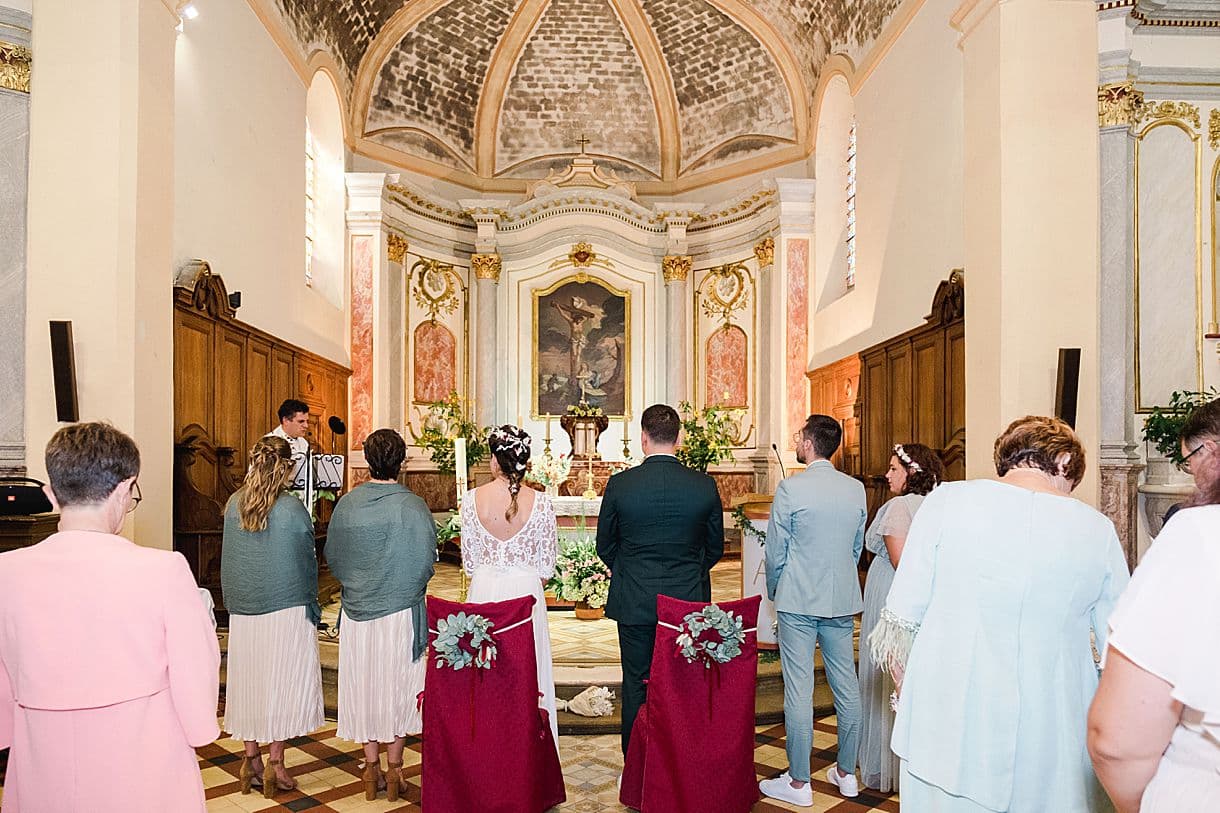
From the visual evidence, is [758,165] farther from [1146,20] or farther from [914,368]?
[1146,20]

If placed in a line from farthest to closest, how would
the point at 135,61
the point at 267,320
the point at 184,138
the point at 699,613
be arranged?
the point at 267,320, the point at 184,138, the point at 135,61, the point at 699,613

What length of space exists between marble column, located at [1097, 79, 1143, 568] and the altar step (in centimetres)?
228

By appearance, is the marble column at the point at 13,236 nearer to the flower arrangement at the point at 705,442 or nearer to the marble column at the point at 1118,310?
the flower arrangement at the point at 705,442

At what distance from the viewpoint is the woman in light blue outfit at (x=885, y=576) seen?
392 centimetres

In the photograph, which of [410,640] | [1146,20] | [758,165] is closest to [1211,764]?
[410,640]

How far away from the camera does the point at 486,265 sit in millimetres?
13648

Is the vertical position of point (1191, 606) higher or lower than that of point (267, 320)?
lower

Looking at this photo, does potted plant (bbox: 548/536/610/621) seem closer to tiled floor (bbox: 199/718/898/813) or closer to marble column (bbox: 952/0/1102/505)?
tiled floor (bbox: 199/718/898/813)

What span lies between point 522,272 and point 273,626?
10063 millimetres

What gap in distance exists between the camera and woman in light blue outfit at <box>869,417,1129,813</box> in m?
2.40

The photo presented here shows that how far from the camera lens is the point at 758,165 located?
13203 millimetres

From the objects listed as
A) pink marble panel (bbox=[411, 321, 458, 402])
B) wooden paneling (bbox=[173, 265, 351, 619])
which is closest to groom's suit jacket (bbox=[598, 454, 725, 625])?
wooden paneling (bbox=[173, 265, 351, 619])

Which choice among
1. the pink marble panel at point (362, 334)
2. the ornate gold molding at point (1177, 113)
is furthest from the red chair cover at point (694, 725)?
the pink marble panel at point (362, 334)

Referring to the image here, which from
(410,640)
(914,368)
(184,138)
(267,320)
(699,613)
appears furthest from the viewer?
(267,320)
